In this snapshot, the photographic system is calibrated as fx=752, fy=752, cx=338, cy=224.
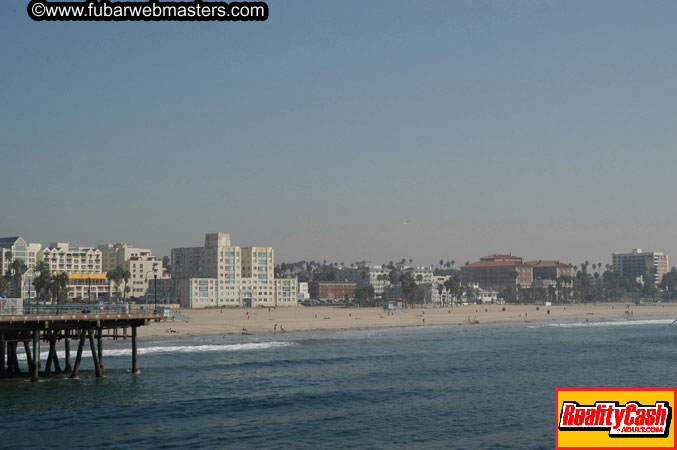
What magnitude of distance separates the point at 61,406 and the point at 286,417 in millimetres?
14186

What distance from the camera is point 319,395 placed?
50.5 m

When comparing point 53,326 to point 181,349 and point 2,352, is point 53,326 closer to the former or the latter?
point 2,352

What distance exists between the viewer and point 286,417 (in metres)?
42.6

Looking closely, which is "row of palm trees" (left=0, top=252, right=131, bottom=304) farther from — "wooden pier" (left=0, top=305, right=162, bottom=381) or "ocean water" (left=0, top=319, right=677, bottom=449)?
"wooden pier" (left=0, top=305, right=162, bottom=381)

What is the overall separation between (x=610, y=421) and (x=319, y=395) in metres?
23.0

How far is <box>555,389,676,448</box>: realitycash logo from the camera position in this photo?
27.7 m

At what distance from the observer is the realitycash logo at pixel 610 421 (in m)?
27.7

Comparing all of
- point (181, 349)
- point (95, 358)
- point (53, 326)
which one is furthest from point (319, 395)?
point (181, 349)

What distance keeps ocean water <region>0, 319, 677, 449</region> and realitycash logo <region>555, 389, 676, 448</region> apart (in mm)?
4003

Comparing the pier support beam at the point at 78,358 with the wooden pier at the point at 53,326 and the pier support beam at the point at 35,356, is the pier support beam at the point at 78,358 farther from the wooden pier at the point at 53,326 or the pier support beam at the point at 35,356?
the pier support beam at the point at 35,356

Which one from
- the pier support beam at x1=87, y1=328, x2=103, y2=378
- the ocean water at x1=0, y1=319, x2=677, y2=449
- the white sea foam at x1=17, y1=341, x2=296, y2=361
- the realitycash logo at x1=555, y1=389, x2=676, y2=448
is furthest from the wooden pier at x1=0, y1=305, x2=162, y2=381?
the realitycash logo at x1=555, y1=389, x2=676, y2=448

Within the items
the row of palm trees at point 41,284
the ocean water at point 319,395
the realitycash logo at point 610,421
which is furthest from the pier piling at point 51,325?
the row of palm trees at point 41,284

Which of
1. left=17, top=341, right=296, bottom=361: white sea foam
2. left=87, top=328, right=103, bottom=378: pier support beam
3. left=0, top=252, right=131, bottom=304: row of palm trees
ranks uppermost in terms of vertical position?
left=0, top=252, right=131, bottom=304: row of palm trees

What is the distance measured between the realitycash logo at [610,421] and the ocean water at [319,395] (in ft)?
13.1
